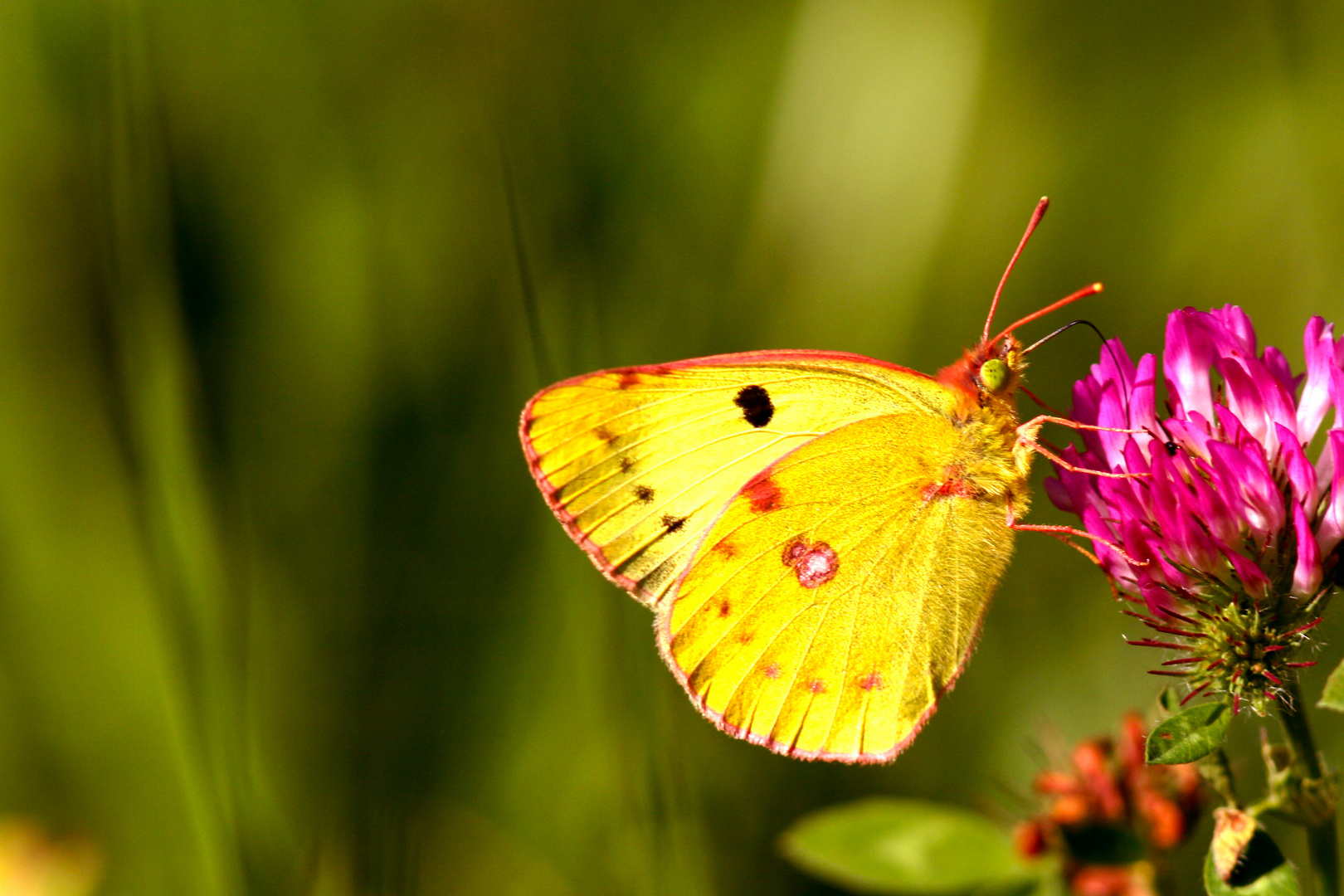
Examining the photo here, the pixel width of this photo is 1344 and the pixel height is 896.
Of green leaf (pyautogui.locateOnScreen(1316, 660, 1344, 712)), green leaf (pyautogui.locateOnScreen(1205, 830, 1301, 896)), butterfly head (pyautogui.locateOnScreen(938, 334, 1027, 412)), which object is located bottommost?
green leaf (pyautogui.locateOnScreen(1205, 830, 1301, 896))

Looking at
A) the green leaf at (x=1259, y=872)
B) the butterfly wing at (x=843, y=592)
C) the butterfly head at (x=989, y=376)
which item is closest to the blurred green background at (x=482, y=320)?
the butterfly wing at (x=843, y=592)

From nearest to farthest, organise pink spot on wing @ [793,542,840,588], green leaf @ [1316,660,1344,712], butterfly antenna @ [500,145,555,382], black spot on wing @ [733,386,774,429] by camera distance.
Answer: green leaf @ [1316,660,1344,712] → pink spot on wing @ [793,542,840,588] → black spot on wing @ [733,386,774,429] → butterfly antenna @ [500,145,555,382]

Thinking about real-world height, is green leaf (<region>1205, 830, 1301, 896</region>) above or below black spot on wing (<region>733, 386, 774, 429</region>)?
below

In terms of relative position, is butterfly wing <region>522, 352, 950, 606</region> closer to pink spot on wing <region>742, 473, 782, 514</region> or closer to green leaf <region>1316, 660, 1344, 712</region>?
pink spot on wing <region>742, 473, 782, 514</region>

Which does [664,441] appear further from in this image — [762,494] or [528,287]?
[528,287]

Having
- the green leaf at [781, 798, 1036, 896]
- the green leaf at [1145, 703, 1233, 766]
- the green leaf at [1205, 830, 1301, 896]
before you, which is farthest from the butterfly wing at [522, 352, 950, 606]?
the green leaf at [1205, 830, 1301, 896]

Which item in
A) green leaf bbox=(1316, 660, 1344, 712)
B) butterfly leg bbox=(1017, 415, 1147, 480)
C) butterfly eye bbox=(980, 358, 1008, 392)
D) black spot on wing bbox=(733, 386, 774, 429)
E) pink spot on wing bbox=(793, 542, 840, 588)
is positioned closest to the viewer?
Answer: green leaf bbox=(1316, 660, 1344, 712)

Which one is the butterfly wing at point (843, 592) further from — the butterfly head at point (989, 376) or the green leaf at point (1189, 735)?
the green leaf at point (1189, 735)

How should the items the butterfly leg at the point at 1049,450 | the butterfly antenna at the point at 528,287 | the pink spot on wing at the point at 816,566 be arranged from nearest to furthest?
the butterfly leg at the point at 1049,450
the pink spot on wing at the point at 816,566
the butterfly antenna at the point at 528,287
